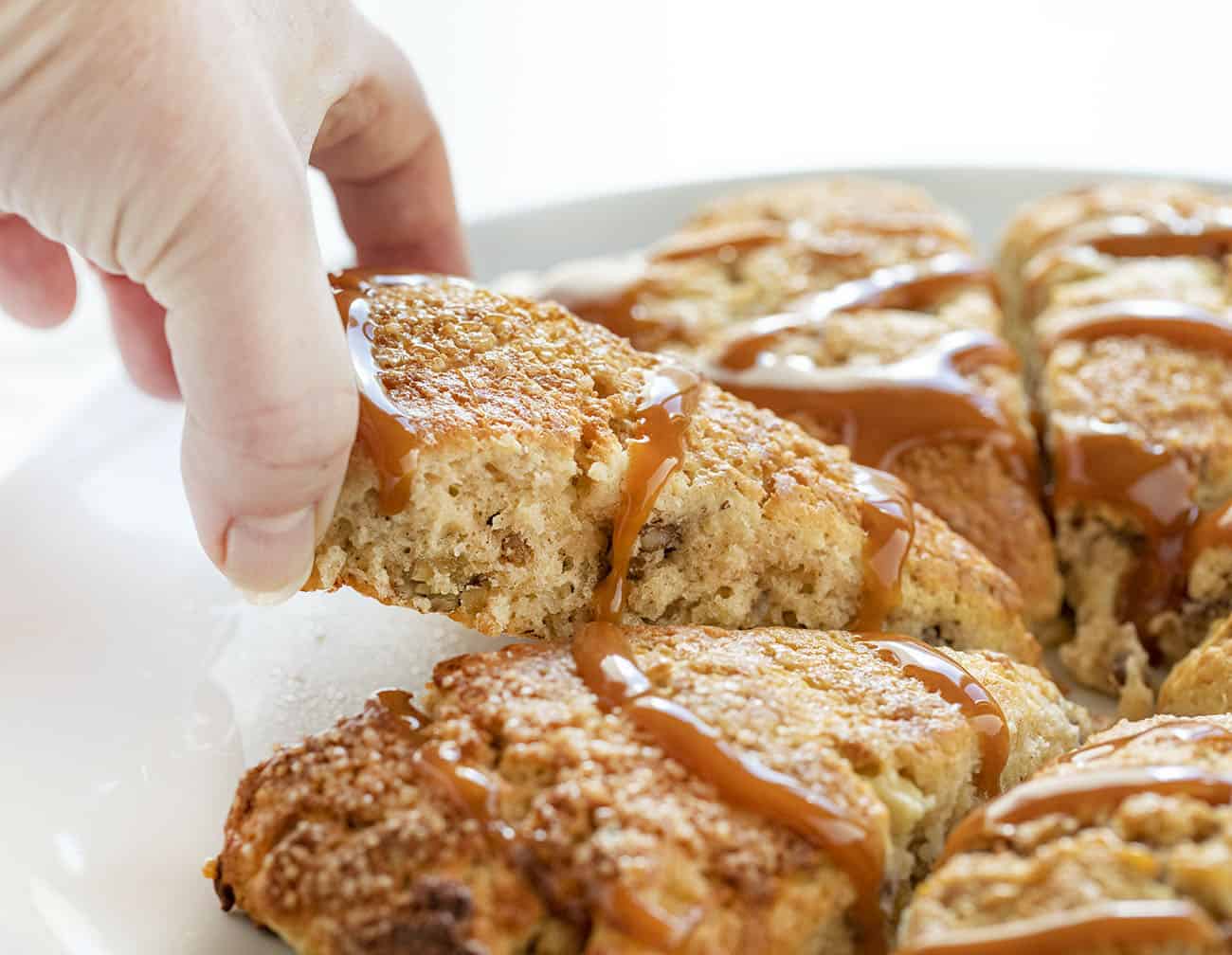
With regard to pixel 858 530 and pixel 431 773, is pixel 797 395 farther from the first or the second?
pixel 431 773

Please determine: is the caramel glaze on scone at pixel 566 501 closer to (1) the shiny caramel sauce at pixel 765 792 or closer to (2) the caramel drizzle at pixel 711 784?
(2) the caramel drizzle at pixel 711 784

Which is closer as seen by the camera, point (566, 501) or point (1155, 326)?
point (566, 501)

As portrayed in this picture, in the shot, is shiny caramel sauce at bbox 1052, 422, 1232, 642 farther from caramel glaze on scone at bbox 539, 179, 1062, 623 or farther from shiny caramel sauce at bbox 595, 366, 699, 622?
shiny caramel sauce at bbox 595, 366, 699, 622

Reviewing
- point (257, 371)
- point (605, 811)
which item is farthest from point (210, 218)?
point (605, 811)

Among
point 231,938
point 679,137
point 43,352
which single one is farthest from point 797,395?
point 679,137

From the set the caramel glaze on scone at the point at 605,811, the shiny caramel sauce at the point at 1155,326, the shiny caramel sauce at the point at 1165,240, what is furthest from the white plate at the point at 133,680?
the shiny caramel sauce at the point at 1165,240

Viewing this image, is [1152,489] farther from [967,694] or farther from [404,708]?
[404,708]
